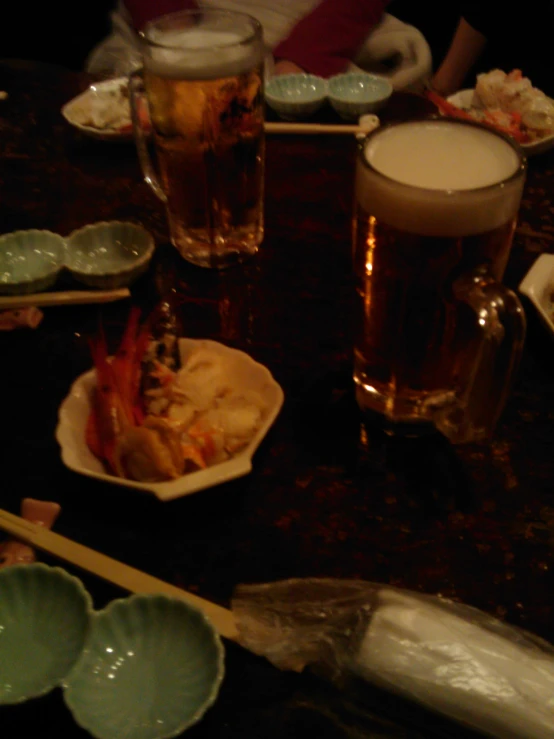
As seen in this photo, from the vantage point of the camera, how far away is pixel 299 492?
0.66 m

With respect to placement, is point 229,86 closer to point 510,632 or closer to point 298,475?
point 298,475

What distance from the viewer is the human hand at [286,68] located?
2029 millimetres

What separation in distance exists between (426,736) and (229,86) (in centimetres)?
76

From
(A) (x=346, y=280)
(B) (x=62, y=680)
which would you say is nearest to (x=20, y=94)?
(A) (x=346, y=280)

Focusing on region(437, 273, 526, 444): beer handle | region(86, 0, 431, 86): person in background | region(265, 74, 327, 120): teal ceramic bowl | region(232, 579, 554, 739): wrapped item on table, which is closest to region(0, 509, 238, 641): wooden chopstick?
region(232, 579, 554, 739): wrapped item on table

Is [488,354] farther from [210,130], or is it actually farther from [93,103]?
[93,103]

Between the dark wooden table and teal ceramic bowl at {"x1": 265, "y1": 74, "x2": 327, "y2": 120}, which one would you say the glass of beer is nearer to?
the dark wooden table

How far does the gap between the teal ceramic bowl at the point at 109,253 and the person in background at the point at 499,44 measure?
5.57 ft

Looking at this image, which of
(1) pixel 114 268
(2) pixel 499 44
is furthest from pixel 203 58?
(2) pixel 499 44

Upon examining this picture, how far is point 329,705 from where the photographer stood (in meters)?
0.50

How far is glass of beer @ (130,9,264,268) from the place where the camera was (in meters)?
0.84

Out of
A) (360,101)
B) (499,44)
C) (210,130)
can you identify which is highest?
(210,130)

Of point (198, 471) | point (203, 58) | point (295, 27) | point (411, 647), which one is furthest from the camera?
point (295, 27)

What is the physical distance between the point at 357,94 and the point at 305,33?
837mm
